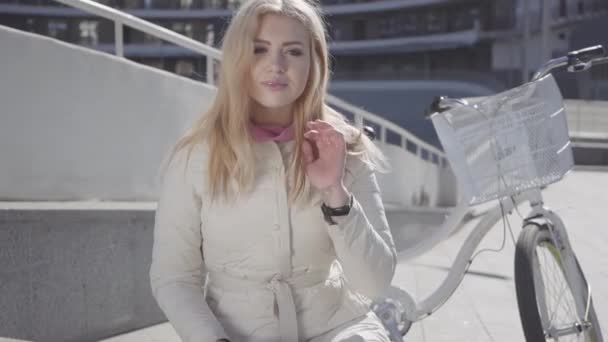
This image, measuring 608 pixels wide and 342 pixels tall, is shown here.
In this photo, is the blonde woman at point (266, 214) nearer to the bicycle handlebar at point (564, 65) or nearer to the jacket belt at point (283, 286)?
the jacket belt at point (283, 286)

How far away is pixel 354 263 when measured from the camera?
78.5 inches

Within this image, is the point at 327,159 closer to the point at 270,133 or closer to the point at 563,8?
the point at 270,133

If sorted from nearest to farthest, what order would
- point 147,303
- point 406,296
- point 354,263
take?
point 354,263, point 406,296, point 147,303

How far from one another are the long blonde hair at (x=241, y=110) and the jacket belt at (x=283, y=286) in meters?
0.21

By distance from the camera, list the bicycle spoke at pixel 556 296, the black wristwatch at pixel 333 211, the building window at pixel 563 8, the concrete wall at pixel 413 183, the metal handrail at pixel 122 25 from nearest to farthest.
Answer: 1. the black wristwatch at pixel 333 211
2. the bicycle spoke at pixel 556 296
3. the metal handrail at pixel 122 25
4. the concrete wall at pixel 413 183
5. the building window at pixel 563 8

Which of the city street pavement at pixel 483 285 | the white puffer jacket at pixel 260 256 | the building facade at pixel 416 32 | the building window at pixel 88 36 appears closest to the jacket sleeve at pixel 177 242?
the white puffer jacket at pixel 260 256

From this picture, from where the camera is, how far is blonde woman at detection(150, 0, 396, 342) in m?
2.02

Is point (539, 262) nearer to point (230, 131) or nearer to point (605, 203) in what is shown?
point (230, 131)

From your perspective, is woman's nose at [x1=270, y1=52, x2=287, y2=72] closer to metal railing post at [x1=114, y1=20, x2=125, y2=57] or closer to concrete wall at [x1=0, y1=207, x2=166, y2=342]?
concrete wall at [x1=0, y1=207, x2=166, y2=342]

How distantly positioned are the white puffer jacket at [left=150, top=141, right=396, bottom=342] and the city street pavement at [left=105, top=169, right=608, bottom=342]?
1.55m

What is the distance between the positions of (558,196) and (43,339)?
1071cm

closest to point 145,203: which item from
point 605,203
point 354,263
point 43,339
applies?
point 43,339

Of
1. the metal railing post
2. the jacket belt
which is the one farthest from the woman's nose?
Answer: the metal railing post

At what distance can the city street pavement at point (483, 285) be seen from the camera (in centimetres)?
438
